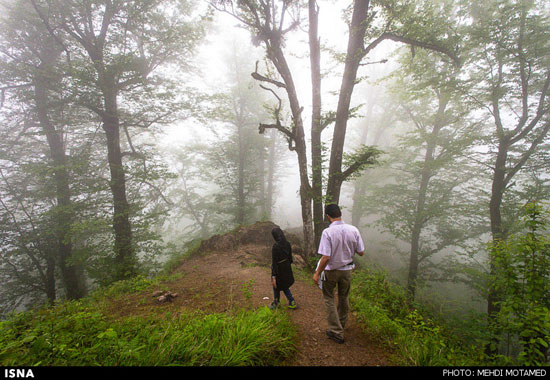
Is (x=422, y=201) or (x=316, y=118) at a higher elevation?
(x=316, y=118)

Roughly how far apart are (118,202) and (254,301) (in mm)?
7757

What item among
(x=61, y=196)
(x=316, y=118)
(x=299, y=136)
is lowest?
(x=61, y=196)

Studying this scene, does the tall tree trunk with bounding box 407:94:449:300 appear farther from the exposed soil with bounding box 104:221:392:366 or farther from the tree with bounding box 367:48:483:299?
the exposed soil with bounding box 104:221:392:366

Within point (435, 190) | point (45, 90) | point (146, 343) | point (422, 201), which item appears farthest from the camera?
point (435, 190)

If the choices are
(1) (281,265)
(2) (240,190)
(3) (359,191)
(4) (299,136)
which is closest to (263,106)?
(4) (299,136)

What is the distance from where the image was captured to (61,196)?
28.4 ft

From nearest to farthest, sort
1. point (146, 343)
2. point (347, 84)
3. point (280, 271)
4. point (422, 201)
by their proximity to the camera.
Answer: point (146, 343) → point (280, 271) → point (347, 84) → point (422, 201)

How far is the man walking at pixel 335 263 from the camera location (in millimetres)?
3193

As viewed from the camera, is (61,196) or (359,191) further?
(359,191)

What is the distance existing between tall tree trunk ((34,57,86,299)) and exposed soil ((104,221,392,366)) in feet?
19.1

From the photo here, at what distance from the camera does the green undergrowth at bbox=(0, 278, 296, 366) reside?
191cm

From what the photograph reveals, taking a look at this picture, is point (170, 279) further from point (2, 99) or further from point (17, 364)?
point (2, 99)

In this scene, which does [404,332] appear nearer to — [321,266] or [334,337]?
[334,337]

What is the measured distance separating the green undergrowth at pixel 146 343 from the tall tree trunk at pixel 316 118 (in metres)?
4.71
